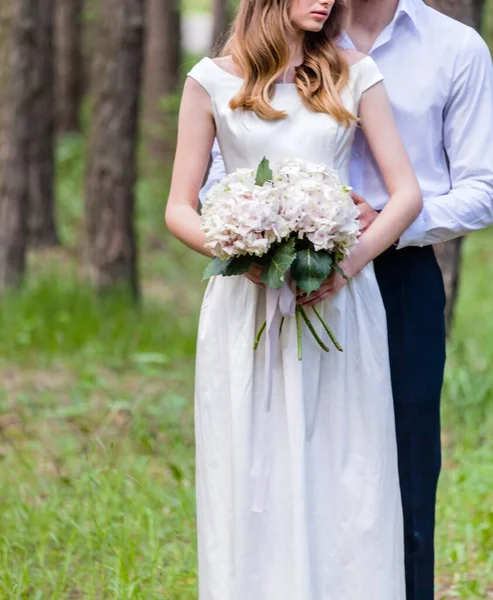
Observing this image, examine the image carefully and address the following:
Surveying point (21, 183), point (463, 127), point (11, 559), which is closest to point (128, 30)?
point (21, 183)

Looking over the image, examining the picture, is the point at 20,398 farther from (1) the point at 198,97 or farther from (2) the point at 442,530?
(1) the point at 198,97

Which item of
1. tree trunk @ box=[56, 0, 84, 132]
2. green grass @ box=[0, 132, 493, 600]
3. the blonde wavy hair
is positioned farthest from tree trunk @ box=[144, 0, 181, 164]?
the blonde wavy hair

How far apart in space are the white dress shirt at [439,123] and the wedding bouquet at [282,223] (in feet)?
1.24

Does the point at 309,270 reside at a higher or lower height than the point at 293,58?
lower

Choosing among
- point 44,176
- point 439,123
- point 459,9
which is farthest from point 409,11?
point 44,176

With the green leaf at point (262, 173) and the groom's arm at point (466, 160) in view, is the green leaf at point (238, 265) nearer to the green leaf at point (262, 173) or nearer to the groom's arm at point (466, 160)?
the green leaf at point (262, 173)

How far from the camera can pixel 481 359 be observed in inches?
374

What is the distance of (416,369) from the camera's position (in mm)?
3535

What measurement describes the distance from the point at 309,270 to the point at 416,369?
72 cm

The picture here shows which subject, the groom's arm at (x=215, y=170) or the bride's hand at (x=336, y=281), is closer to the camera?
the bride's hand at (x=336, y=281)

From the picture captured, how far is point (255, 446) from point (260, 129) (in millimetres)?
892

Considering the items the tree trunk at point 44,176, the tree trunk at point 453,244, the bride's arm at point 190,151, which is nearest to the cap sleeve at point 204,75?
the bride's arm at point 190,151

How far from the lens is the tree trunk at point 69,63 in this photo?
795 inches

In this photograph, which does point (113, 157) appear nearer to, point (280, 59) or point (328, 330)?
point (280, 59)
